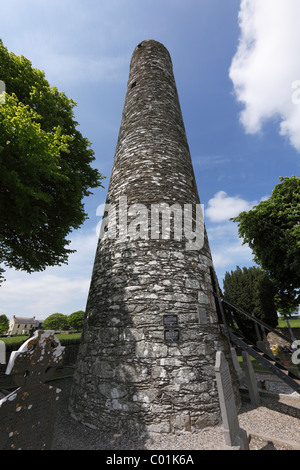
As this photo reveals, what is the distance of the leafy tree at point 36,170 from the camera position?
19.5ft

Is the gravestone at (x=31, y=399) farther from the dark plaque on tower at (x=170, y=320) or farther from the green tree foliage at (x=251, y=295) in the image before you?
the green tree foliage at (x=251, y=295)

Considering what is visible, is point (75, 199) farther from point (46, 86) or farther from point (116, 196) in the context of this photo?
point (46, 86)

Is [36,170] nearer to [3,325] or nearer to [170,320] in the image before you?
[170,320]

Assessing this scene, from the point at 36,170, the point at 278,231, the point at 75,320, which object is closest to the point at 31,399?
the point at 36,170

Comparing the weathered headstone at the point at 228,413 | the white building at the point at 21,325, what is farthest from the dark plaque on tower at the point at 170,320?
the white building at the point at 21,325

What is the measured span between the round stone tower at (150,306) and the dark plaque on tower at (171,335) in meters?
0.02

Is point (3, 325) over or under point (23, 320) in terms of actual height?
under

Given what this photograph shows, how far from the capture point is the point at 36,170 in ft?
21.2

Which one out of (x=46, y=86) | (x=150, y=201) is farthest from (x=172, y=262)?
(x=46, y=86)

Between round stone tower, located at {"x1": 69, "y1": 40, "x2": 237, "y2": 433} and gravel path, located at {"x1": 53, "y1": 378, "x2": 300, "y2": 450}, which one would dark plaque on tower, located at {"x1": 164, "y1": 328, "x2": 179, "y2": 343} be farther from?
gravel path, located at {"x1": 53, "y1": 378, "x2": 300, "y2": 450}

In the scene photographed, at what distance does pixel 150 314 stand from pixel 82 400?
94.0 inches

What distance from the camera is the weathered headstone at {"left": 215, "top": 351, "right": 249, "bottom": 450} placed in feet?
10.4

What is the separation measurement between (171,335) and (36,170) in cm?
605
